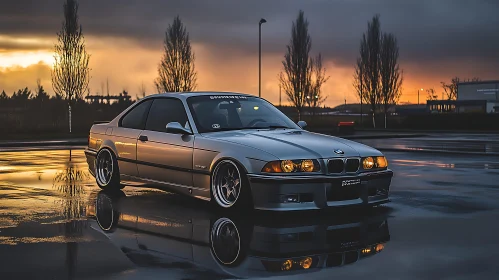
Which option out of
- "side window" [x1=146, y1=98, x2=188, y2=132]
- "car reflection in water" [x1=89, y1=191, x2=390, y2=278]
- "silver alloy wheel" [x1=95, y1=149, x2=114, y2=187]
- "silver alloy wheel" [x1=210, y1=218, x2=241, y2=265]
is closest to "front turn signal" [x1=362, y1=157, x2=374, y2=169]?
"car reflection in water" [x1=89, y1=191, x2=390, y2=278]

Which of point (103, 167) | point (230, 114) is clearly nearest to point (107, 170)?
point (103, 167)

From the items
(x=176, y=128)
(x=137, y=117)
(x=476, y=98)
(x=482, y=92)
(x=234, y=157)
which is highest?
(x=482, y=92)

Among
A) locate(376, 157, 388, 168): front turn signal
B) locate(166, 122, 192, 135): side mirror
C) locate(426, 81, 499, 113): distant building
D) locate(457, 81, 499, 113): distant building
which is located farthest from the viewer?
locate(457, 81, 499, 113): distant building

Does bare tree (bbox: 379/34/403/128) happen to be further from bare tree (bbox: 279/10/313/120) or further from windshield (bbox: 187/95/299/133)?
Result: windshield (bbox: 187/95/299/133)

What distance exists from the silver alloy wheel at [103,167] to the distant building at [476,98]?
297ft

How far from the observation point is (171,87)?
52.0m

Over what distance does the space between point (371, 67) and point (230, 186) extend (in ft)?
172

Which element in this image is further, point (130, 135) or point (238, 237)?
point (130, 135)

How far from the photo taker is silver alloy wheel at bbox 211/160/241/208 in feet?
26.9

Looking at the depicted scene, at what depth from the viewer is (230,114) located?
9.27 meters

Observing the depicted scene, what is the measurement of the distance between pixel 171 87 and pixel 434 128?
23227 millimetres

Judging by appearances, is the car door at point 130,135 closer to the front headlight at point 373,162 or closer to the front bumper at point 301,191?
the front bumper at point 301,191

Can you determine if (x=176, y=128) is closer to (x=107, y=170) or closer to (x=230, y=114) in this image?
(x=230, y=114)

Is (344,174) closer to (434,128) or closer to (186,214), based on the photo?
(186,214)
